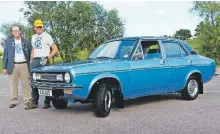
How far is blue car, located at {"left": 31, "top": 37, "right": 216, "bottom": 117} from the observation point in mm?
6797

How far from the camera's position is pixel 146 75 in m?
7.87

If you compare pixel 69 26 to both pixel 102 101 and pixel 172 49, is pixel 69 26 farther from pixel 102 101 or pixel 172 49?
pixel 102 101

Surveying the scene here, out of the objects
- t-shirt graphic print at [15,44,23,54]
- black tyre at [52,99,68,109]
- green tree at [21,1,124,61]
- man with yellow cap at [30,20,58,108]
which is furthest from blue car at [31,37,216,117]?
green tree at [21,1,124,61]

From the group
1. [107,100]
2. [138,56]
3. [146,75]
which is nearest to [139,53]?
[138,56]

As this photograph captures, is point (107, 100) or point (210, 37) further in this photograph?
point (210, 37)

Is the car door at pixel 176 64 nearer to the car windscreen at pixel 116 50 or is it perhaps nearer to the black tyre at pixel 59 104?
the car windscreen at pixel 116 50

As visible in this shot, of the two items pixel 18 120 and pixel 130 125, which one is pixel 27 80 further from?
pixel 130 125

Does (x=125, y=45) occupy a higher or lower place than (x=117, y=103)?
higher

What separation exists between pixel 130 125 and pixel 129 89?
1.40 m

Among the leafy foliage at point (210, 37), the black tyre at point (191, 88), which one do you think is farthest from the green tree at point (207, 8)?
the black tyre at point (191, 88)

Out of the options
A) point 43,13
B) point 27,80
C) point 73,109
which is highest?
point 43,13

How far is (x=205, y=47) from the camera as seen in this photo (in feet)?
137

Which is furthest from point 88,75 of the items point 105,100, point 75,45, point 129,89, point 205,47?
point 75,45

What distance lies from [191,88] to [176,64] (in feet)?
3.34
